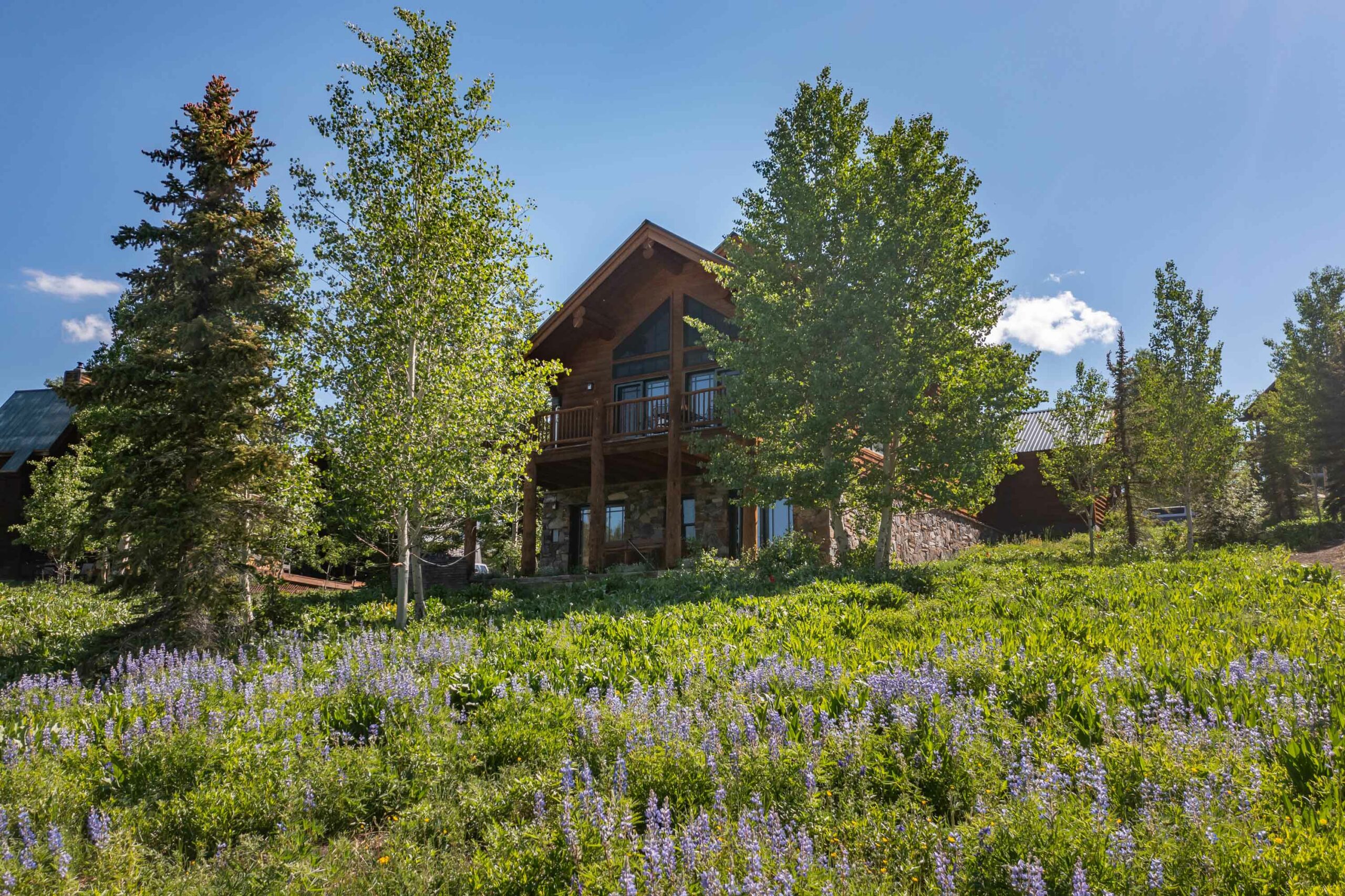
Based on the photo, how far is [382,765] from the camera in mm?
5336

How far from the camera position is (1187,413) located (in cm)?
2222

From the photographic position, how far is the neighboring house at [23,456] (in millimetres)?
31484

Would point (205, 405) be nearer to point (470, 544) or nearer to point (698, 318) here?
point (470, 544)

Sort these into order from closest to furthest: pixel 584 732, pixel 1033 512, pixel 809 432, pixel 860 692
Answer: pixel 584 732, pixel 860 692, pixel 809 432, pixel 1033 512

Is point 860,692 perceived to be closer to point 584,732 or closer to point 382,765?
point 584,732

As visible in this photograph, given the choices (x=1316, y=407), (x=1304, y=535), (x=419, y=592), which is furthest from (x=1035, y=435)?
(x=419, y=592)

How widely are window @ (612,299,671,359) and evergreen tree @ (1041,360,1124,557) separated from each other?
433 inches

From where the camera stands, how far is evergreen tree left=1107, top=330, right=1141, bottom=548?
22.6 m

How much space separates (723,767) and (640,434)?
583 inches

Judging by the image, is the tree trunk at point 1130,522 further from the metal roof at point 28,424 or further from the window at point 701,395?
the metal roof at point 28,424

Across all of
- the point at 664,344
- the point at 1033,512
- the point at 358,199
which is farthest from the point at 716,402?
the point at 1033,512

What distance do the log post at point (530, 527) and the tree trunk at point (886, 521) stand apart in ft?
28.5

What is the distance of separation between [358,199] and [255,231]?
6.21 feet

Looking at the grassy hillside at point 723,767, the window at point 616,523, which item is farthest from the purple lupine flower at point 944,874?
the window at point 616,523
